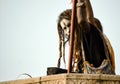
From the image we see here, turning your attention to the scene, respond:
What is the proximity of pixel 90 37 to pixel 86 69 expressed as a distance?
791mm

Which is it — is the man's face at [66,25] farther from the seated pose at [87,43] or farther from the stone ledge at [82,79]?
the stone ledge at [82,79]

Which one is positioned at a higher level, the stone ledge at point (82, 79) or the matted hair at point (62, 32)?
the matted hair at point (62, 32)

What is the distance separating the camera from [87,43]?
917 centimetres

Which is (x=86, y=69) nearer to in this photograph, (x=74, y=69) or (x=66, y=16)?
(x=74, y=69)

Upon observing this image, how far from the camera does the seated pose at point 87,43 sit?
878 centimetres

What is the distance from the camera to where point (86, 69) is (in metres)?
8.77

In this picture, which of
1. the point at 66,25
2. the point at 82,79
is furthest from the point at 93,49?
the point at 82,79

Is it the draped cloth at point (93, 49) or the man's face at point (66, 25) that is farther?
the man's face at point (66, 25)

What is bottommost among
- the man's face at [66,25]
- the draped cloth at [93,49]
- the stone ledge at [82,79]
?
the stone ledge at [82,79]

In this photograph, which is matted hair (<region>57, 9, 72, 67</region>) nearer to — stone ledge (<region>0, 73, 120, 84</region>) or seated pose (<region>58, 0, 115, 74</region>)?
seated pose (<region>58, 0, 115, 74</region>)

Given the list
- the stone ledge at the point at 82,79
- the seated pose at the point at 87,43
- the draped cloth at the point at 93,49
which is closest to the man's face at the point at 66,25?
the seated pose at the point at 87,43

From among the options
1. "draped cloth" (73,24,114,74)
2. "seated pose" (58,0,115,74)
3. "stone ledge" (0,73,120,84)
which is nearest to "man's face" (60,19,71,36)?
"seated pose" (58,0,115,74)

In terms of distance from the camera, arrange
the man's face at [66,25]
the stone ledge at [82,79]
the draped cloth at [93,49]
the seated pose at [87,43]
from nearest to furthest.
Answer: the stone ledge at [82,79] < the seated pose at [87,43] < the draped cloth at [93,49] < the man's face at [66,25]

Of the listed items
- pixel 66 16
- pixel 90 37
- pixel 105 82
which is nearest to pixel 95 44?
pixel 90 37
